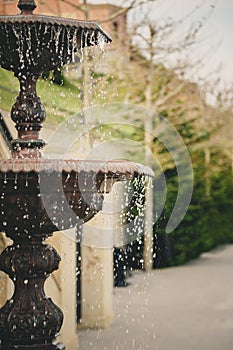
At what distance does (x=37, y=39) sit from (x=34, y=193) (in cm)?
99

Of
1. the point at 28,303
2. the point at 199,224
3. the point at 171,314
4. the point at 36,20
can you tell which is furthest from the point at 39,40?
the point at 199,224

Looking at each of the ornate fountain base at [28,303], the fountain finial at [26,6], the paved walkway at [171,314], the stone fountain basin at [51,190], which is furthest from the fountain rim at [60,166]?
the paved walkway at [171,314]

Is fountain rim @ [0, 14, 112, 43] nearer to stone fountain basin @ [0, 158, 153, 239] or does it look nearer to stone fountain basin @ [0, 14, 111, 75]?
stone fountain basin @ [0, 14, 111, 75]

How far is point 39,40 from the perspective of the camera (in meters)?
5.22

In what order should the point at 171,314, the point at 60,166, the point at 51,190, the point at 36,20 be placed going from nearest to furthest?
the point at 60,166 < the point at 51,190 < the point at 36,20 < the point at 171,314

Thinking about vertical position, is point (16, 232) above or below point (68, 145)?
below

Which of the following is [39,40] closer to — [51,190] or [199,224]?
[51,190]

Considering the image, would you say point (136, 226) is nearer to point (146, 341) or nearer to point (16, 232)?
point (146, 341)

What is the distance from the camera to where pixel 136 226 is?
15.8 m

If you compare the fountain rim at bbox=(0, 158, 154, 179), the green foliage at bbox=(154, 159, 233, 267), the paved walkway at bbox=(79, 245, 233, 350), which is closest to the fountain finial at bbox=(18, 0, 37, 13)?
the fountain rim at bbox=(0, 158, 154, 179)

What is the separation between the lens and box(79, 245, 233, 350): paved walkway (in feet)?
30.8

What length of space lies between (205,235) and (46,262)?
50.8ft

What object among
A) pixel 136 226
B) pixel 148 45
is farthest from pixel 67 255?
pixel 148 45

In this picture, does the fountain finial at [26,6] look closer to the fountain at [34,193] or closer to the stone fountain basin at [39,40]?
the fountain at [34,193]
